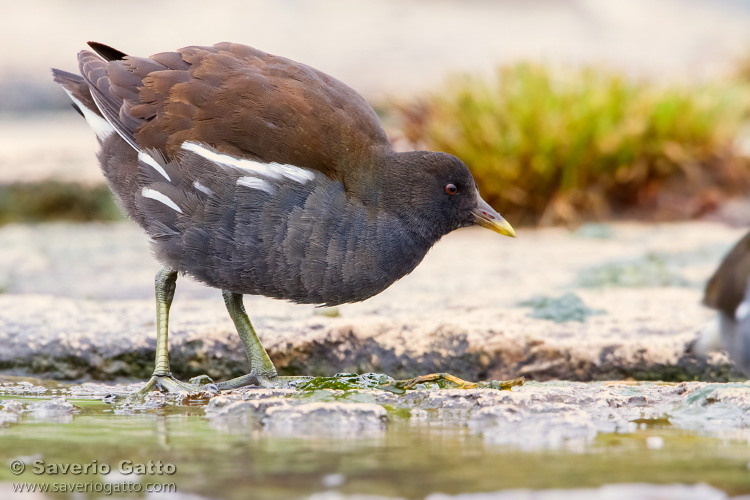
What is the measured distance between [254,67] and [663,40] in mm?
14687

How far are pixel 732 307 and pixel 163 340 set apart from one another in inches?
86.5

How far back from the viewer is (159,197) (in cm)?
365

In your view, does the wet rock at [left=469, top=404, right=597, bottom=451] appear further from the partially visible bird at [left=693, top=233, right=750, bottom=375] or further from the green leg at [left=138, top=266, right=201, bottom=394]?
the green leg at [left=138, top=266, right=201, bottom=394]

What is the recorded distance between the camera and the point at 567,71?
8492 mm

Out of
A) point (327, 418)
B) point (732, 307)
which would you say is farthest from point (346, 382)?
point (732, 307)

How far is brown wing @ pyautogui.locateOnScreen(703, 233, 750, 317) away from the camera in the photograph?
3779 mm

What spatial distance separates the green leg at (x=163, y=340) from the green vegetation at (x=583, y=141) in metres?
3.95

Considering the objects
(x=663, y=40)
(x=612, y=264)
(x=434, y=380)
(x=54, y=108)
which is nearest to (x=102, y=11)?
(x=54, y=108)

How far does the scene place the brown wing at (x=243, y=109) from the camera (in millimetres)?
3496

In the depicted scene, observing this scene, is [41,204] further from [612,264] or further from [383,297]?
[612,264]

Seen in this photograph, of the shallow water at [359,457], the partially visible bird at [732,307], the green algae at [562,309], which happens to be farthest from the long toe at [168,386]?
the partially visible bird at [732,307]

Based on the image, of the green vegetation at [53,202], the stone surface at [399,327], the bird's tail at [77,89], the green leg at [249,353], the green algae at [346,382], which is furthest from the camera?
the green vegetation at [53,202]

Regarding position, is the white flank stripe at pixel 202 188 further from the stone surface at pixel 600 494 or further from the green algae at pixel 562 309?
the stone surface at pixel 600 494

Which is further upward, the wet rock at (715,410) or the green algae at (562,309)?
the green algae at (562,309)
